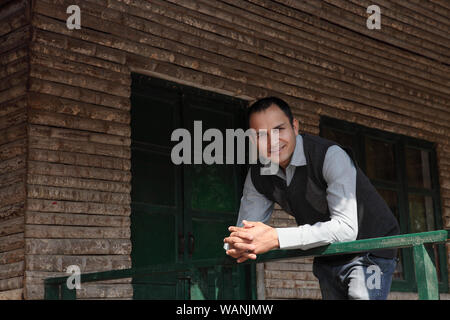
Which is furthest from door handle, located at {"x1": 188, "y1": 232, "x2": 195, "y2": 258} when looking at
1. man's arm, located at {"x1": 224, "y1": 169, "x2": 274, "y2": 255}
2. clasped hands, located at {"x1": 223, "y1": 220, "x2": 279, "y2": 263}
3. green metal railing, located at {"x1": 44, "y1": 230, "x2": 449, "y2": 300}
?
clasped hands, located at {"x1": 223, "y1": 220, "x2": 279, "y2": 263}

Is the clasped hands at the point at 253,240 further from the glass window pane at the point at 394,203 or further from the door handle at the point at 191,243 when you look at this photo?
the glass window pane at the point at 394,203

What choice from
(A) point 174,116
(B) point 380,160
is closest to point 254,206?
(A) point 174,116

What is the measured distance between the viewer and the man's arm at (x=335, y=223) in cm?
326

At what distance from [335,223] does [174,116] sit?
359cm

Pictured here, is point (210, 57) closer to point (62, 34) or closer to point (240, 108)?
point (240, 108)

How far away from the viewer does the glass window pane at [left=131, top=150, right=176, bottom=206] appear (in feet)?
20.6

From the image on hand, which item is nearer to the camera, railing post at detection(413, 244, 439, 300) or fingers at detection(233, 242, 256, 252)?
railing post at detection(413, 244, 439, 300)

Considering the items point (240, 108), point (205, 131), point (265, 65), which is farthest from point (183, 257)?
point (265, 65)

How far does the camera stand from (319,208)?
11.9ft

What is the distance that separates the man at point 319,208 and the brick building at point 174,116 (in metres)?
0.42

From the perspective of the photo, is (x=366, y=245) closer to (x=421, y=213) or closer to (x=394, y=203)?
(x=394, y=203)

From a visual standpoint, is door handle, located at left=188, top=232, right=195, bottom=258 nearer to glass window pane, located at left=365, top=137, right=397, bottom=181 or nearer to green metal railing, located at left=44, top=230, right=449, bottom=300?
green metal railing, located at left=44, top=230, right=449, bottom=300

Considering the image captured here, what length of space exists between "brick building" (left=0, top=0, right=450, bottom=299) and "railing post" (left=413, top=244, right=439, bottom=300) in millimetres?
1031
